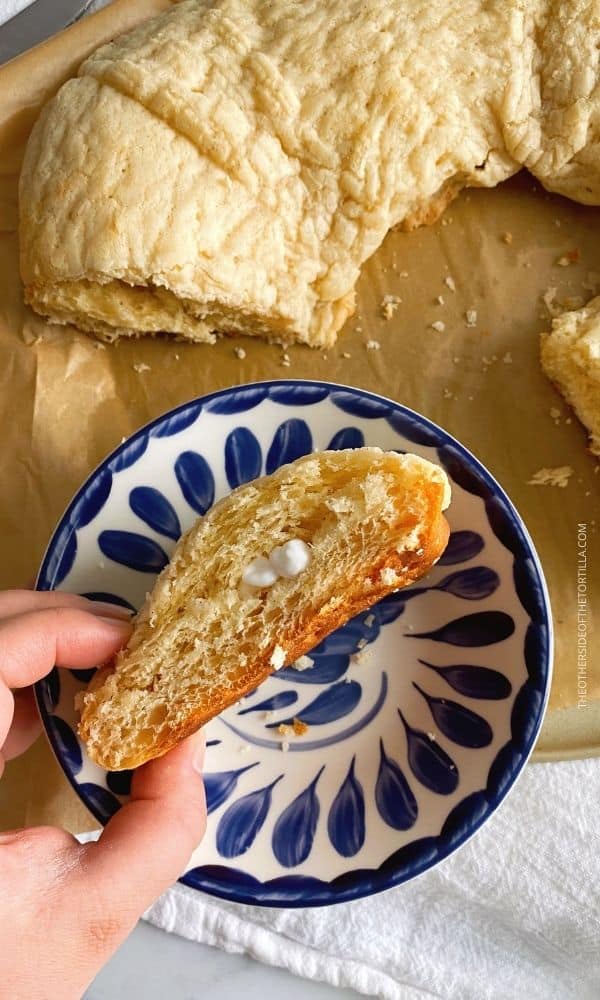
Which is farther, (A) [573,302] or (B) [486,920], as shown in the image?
(A) [573,302]

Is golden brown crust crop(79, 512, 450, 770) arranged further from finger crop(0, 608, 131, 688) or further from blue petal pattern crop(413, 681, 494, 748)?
blue petal pattern crop(413, 681, 494, 748)

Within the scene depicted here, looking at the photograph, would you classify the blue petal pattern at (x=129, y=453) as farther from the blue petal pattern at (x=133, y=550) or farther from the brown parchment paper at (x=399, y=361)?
the brown parchment paper at (x=399, y=361)

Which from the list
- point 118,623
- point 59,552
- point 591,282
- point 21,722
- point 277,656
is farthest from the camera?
point 591,282

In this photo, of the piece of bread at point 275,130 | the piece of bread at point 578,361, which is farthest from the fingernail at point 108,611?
the piece of bread at point 578,361

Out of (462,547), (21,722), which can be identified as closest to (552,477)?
(462,547)

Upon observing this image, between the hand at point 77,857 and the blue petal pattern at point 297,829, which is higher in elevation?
the hand at point 77,857

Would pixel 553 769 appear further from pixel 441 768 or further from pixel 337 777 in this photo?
pixel 337 777

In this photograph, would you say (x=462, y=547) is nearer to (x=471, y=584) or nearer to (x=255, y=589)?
(x=471, y=584)

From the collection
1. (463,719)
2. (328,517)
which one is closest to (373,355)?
(328,517)

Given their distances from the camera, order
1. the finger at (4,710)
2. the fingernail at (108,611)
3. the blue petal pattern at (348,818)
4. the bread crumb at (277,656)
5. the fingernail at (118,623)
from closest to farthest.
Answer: the finger at (4,710) < the bread crumb at (277,656) < the fingernail at (118,623) < the fingernail at (108,611) < the blue petal pattern at (348,818)
